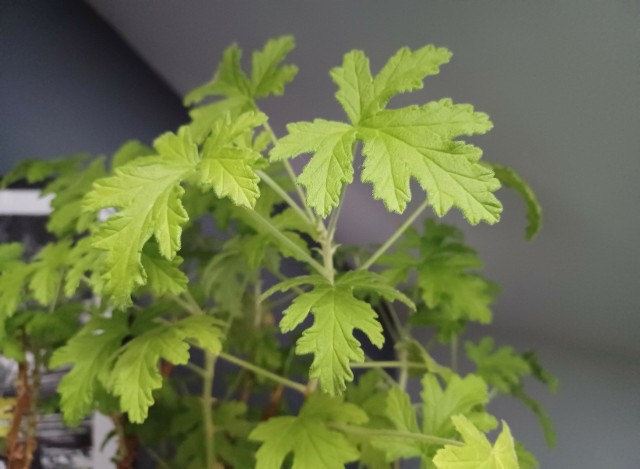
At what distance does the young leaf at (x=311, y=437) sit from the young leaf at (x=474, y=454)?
16cm

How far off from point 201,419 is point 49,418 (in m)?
0.43

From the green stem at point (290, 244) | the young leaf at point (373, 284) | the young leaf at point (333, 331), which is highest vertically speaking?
the green stem at point (290, 244)

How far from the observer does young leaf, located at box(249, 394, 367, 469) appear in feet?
2.35

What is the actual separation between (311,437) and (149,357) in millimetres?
217

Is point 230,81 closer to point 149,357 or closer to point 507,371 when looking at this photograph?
point 149,357

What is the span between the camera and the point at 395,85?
63 cm

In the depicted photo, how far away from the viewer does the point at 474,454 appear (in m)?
0.60

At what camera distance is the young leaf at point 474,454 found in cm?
59

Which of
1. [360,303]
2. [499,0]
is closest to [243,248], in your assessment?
[360,303]

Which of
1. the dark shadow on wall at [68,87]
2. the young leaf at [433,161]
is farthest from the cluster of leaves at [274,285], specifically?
the dark shadow on wall at [68,87]

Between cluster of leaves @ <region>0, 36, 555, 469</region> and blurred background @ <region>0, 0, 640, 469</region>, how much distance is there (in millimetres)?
134

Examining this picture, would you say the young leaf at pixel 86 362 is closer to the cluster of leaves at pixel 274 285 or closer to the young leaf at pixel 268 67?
the cluster of leaves at pixel 274 285

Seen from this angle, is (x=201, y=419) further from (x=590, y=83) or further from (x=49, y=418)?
(x=590, y=83)

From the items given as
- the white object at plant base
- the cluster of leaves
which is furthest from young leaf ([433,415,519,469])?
the white object at plant base
